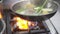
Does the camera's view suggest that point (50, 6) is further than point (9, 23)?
Yes

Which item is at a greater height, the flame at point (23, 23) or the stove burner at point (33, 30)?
the flame at point (23, 23)

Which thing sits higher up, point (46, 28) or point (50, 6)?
point (50, 6)

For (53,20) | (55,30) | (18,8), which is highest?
(18,8)

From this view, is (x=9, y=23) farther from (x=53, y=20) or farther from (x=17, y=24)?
(x=53, y=20)

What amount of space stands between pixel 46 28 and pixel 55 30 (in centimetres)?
6

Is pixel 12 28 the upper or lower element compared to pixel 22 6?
lower

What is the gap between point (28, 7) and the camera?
1.03 meters

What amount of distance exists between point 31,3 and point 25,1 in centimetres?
5

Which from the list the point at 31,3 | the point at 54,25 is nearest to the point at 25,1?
the point at 31,3

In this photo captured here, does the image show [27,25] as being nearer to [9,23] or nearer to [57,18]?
[9,23]

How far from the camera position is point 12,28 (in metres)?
0.89

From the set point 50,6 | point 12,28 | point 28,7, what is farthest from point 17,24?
point 50,6

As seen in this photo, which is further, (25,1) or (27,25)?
(25,1)

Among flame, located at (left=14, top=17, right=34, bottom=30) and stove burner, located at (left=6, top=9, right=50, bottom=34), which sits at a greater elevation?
flame, located at (left=14, top=17, right=34, bottom=30)
